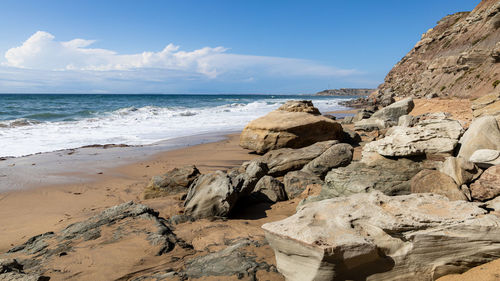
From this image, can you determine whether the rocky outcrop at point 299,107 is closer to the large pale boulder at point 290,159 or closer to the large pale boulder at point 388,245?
the large pale boulder at point 290,159

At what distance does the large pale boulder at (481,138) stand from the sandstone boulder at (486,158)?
0.39 m

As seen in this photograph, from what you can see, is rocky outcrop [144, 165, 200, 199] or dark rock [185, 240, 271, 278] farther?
rocky outcrop [144, 165, 200, 199]

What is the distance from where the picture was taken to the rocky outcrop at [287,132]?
8.45 metres

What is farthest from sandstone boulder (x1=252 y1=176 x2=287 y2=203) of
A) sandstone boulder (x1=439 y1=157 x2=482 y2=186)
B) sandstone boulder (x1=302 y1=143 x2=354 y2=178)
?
sandstone boulder (x1=439 y1=157 x2=482 y2=186)

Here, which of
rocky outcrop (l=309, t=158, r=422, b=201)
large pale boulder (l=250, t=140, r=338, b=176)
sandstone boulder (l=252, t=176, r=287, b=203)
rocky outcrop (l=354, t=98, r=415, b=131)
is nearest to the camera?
rocky outcrop (l=309, t=158, r=422, b=201)

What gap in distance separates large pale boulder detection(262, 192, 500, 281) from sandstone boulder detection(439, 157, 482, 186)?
1.26 m

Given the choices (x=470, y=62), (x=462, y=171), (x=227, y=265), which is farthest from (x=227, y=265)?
(x=470, y=62)

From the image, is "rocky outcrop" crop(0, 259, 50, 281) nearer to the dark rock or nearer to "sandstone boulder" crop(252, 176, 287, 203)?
the dark rock

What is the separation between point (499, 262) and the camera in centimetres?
212

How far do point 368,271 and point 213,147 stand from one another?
333 inches

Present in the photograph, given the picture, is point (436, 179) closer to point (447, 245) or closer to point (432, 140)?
point (432, 140)

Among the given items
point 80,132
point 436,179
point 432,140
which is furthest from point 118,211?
point 80,132

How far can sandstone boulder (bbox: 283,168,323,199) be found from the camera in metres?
5.11

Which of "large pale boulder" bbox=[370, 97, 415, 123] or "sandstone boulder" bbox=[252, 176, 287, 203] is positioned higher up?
"large pale boulder" bbox=[370, 97, 415, 123]
